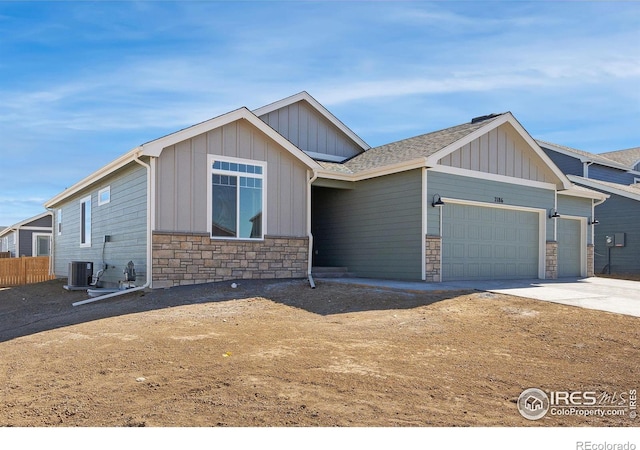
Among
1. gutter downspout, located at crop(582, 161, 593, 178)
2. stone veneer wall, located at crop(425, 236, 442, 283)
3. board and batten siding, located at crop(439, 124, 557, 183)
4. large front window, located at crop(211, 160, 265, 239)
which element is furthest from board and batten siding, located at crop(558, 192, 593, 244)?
large front window, located at crop(211, 160, 265, 239)

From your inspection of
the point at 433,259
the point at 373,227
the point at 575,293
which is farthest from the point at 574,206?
the point at 373,227

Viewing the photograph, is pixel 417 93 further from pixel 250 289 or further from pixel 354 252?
Result: pixel 250 289

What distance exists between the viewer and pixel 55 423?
3859mm

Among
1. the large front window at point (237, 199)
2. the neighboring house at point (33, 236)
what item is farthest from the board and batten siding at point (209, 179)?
the neighboring house at point (33, 236)

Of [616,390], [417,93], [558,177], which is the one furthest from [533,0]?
[616,390]

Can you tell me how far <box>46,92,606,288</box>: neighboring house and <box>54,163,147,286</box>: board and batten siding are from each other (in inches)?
2.0

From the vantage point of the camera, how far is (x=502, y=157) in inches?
558

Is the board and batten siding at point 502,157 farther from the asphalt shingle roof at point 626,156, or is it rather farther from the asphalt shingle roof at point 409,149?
the asphalt shingle roof at point 626,156

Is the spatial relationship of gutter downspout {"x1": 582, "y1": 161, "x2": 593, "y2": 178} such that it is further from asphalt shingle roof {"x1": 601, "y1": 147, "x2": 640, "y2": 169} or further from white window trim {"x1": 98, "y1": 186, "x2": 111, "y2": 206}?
white window trim {"x1": 98, "y1": 186, "x2": 111, "y2": 206}

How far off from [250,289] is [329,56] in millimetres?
5811

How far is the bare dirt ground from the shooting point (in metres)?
4.09

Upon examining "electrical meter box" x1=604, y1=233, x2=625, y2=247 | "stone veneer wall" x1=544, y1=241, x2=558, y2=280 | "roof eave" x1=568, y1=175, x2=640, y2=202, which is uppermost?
Result: "roof eave" x1=568, y1=175, x2=640, y2=202

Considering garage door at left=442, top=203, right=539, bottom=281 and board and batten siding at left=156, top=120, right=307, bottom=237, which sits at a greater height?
board and batten siding at left=156, top=120, right=307, bottom=237

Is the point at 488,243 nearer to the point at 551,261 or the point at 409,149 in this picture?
the point at 551,261
